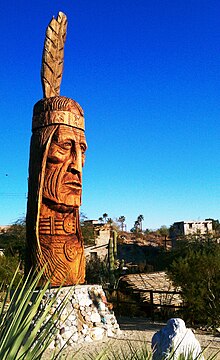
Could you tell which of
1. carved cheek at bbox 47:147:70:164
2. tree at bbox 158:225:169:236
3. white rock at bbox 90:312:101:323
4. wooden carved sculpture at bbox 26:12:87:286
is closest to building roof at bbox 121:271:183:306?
white rock at bbox 90:312:101:323

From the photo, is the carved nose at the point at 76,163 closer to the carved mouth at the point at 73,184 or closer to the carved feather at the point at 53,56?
the carved mouth at the point at 73,184

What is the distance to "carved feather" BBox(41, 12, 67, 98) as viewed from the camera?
29.1ft

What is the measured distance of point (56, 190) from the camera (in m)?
7.90

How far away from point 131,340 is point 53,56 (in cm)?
628

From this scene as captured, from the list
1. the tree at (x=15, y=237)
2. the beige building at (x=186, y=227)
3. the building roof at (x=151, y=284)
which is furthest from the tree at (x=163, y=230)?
the building roof at (x=151, y=284)

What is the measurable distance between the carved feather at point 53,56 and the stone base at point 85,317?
4322 mm

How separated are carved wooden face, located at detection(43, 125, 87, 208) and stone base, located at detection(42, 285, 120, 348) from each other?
1.77 meters

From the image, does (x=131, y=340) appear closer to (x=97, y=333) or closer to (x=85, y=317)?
(x=97, y=333)

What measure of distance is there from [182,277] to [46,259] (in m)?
4.26

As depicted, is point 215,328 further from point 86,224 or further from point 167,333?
point 86,224

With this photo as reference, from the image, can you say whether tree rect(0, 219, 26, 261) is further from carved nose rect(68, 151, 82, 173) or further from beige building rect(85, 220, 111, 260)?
carved nose rect(68, 151, 82, 173)

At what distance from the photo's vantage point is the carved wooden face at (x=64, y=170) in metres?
7.92

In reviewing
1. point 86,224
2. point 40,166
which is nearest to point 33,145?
point 40,166

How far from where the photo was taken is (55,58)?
9.05 m
